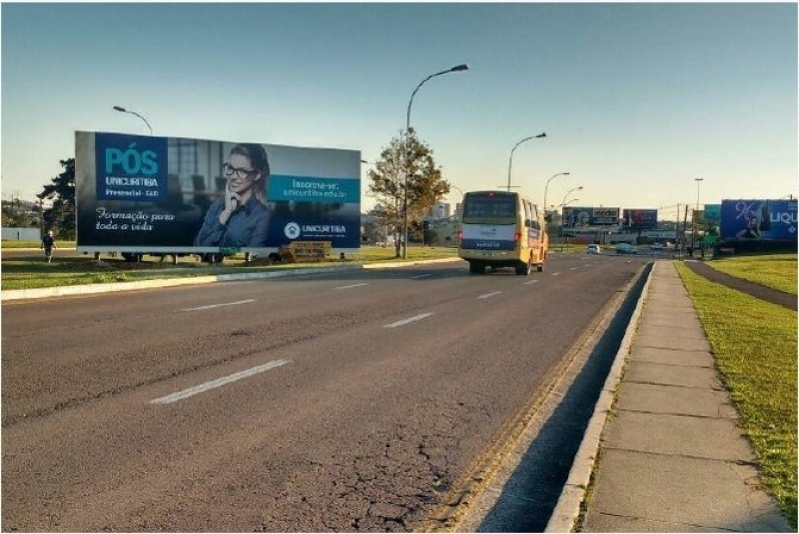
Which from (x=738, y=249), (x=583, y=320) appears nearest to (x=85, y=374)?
(x=583, y=320)

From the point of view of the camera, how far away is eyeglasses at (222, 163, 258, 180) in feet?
120

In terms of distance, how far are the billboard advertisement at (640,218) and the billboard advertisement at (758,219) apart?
62.3 m

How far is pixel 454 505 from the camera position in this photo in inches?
171

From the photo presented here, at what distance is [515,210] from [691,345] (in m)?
18.2

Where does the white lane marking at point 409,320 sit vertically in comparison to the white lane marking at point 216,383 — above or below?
below

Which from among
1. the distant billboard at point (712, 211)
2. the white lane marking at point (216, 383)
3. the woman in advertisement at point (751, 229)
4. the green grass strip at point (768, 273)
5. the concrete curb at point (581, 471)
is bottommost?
the green grass strip at point (768, 273)

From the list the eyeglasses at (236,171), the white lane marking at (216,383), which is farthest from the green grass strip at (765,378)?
the eyeglasses at (236,171)

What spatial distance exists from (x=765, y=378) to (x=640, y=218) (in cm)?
14707

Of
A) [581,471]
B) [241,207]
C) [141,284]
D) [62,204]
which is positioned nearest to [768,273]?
[241,207]

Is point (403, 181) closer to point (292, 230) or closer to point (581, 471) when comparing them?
point (292, 230)

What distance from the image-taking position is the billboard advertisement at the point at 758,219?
3214 inches

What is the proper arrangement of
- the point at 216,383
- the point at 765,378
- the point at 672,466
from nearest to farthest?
the point at 672,466 < the point at 216,383 < the point at 765,378

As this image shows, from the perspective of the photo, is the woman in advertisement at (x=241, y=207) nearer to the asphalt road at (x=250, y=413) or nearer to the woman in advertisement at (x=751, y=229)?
the asphalt road at (x=250, y=413)

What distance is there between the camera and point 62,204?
78938mm
